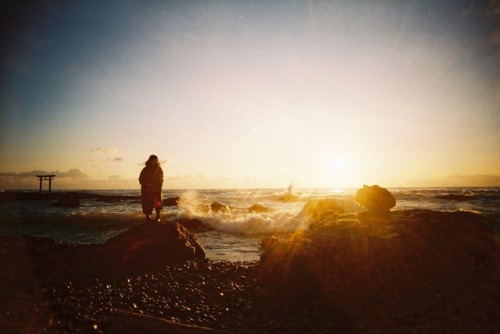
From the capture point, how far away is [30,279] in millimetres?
7129

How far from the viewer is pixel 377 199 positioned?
30.8 ft

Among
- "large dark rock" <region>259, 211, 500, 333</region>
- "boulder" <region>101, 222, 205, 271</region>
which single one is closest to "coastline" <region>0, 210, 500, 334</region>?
"large dark rock" <region>259, 211, 500, 333</region>

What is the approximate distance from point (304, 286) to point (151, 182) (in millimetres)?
7153

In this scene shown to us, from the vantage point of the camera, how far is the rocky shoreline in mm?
5527

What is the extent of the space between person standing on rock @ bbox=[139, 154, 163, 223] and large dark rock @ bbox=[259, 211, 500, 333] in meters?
5.45

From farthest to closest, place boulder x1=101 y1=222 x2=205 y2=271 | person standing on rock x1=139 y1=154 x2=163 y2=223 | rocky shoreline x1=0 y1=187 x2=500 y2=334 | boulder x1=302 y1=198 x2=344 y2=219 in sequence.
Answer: boulder x1=302 y1=198 x2=344 y2=219
person standing on rock x1=139 y1=154 x2=163 y2=223
boulder x1=101 y1=222 x2=205 y2=271
rocky shoreline x1=0 y1=187 x2=500 y2=334

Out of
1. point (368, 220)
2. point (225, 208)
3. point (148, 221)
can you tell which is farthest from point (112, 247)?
point (225, 208)

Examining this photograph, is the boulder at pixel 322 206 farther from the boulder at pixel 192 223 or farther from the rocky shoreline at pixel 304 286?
the rocky shoreline at pixel 304 286

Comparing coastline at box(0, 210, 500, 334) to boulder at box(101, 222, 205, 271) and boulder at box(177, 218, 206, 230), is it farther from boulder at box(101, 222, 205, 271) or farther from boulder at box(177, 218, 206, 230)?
boulder at box(177, 218, 206, 230)

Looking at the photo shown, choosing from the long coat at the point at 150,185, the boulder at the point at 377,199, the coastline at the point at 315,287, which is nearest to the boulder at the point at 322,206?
the boulder at the point at 377,199

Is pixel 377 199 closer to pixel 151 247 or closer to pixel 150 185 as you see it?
pixel 151 247

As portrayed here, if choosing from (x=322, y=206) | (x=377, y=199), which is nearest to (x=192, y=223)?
(x=322, y=206)

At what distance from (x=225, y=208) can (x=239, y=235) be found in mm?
14744

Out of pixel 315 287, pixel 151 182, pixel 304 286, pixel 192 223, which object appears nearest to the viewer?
pixel 315 287
